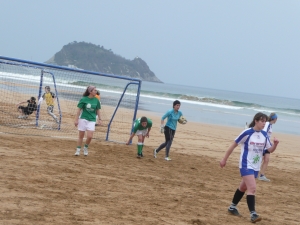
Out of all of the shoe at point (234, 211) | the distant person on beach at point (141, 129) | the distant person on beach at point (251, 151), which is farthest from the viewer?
the distant person on beach at point (141, 129)

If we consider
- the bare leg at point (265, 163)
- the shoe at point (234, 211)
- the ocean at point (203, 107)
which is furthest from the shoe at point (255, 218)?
the ocean at point (203, 107)

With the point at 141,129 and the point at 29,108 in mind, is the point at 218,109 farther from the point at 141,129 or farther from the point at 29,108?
the point at 141,129

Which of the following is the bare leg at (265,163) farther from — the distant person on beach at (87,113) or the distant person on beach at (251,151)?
the distant person on beach at (87,113)

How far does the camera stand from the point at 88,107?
1007 cm

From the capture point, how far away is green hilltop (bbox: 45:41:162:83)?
11307cm

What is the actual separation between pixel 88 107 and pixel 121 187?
10.1 feet

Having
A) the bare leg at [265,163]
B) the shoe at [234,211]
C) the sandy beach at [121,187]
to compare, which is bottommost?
the sandy beach at [121,187]

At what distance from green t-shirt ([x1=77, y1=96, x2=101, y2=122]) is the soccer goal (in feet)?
8.45

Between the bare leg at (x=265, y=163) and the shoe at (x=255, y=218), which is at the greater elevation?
the bare leg at (x=265, y=163)

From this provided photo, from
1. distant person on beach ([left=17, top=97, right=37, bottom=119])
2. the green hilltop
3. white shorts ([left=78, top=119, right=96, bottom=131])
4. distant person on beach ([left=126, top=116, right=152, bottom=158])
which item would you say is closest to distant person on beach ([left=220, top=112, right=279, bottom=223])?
white shorts ([left=78, top=119, right=96, bottom=131])

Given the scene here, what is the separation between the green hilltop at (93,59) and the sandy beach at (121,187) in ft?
321

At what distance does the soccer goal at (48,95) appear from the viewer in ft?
43.6

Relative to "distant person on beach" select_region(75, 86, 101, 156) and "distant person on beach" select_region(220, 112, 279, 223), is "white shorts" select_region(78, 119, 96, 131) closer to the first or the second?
"distant person on beach" select_region(75, 86, 101, 156)

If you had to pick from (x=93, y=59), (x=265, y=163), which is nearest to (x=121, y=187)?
(x=265, y=163)
